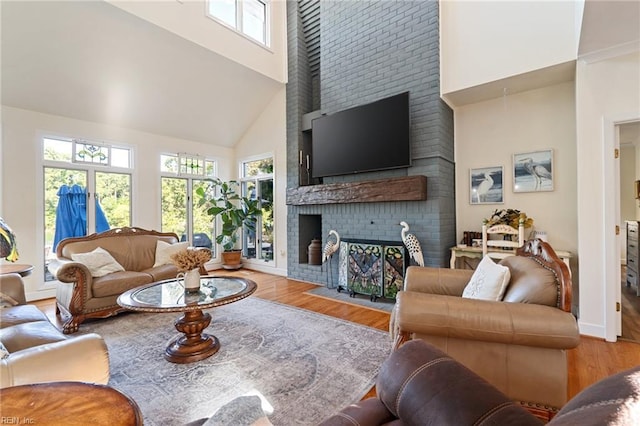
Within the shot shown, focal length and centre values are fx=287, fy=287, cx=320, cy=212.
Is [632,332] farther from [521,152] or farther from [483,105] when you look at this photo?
[483,105]

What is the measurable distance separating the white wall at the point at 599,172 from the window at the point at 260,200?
4.73 meters

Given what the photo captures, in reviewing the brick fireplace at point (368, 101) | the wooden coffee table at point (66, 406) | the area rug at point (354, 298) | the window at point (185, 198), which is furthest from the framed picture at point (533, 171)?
the window at point (185, 198)

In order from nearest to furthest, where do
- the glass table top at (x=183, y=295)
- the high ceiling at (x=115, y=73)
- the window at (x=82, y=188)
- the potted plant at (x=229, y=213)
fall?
the glass table top at (x=183, y=295), the high ceiling at (x=115, y=73), the window at (x=82, y=188), the potted plant at (x=229, y=213)

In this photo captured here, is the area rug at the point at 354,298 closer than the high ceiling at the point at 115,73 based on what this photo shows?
No

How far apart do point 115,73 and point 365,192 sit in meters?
4.00

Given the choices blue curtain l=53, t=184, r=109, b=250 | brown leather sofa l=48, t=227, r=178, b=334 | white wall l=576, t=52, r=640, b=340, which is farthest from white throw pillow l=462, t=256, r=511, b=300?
blue curtain l=53, t=184, r=109, b=250

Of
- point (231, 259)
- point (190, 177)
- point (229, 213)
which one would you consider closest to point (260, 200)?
point (229, 213)

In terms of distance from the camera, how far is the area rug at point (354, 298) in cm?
372

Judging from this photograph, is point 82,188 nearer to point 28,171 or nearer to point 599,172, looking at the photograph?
point 28,171

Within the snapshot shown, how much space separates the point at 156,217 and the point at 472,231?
5.45 m

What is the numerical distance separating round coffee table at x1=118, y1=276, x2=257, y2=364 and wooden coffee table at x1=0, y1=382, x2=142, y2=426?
1429 millimetres

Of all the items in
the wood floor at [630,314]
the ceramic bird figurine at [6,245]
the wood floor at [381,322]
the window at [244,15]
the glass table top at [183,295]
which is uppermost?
the window at [244,15]

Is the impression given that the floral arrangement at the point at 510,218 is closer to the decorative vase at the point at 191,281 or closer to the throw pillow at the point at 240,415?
the decorative vase at the point at 191,281

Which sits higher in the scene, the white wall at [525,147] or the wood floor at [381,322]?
the white wall at [525,147]
